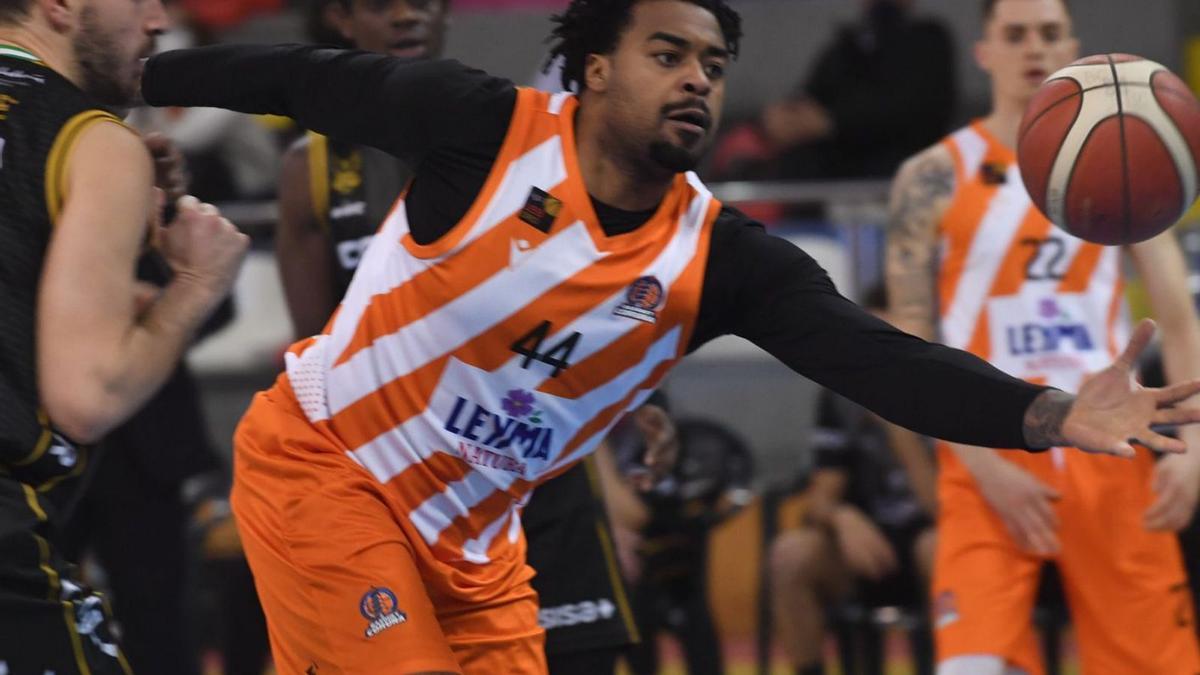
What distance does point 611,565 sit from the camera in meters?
4.89

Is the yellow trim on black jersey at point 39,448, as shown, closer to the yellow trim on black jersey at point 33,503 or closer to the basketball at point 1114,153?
the yellow trim on black jersey at point 33,503

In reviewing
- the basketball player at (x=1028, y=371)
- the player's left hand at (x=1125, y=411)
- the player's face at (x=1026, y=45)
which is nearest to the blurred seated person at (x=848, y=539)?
the basketball player at (x=1028, y=371)

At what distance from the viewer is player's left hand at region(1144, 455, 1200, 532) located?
5.22 metres

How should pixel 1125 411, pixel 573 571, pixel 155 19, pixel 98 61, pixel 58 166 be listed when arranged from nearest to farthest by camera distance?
1. pixel 58 166
2. pixel 1125 411
3. pixel 98 61
4. pixel 155 19
5. pixel 573 571

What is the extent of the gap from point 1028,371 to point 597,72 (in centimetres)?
198

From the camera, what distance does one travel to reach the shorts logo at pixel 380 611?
3.74 meters

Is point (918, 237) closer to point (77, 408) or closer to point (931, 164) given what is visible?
point (931, 164)

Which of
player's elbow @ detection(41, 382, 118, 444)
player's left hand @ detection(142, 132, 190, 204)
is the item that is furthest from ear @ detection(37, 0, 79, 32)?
player's elbow @ detection(41, 382, 118, 444)

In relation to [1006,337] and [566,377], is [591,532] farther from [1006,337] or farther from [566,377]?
[1006,337]

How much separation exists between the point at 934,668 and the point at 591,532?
3.20m

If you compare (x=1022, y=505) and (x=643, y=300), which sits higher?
(x=643, y=300)

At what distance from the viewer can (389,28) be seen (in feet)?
17.3

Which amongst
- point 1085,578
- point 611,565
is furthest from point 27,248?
point 1085,578

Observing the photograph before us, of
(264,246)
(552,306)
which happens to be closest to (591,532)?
(552,306)
